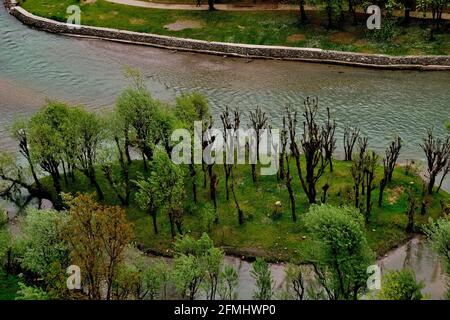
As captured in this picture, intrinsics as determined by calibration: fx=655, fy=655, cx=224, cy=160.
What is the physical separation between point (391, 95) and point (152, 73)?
30.6 meters

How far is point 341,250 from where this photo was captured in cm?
4031

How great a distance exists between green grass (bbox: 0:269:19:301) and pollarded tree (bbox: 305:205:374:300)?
22.2 metres

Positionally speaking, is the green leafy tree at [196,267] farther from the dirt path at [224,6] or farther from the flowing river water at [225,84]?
the dirt path at [224,6]

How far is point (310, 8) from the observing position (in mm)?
95375

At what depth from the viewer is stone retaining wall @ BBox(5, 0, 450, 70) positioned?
8169 centimetres

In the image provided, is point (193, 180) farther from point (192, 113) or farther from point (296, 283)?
point (296, 283)

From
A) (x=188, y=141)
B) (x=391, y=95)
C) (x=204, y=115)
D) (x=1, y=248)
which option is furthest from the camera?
(x=391, y=95)

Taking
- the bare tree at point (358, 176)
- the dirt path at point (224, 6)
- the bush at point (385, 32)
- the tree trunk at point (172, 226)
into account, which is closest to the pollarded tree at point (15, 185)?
the tree trunk at point (172, 226)

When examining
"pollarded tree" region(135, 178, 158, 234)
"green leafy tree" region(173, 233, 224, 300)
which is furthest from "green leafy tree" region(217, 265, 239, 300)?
"pollarded tree" region(135, 178, 158, 234)

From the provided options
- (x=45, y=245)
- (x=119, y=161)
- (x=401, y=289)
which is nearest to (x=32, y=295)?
(x=45, y=245)

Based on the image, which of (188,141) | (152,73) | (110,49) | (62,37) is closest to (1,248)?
(188,141)

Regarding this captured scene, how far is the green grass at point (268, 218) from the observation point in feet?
170

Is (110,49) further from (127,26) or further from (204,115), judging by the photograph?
(204,115)
